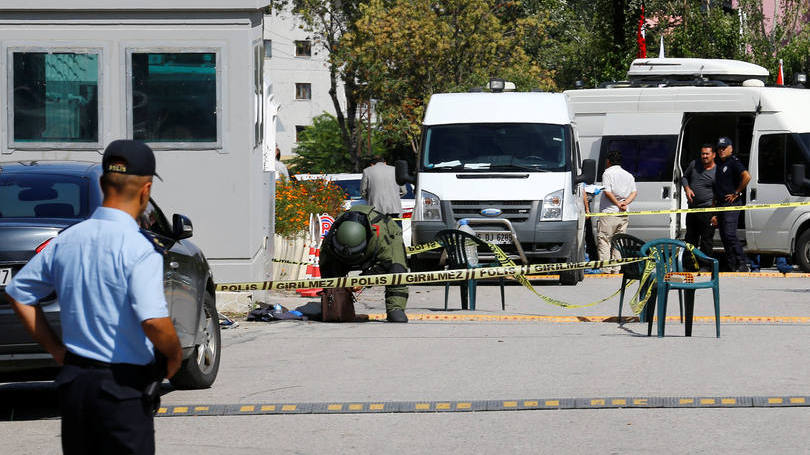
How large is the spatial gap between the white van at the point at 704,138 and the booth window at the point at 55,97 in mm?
8445

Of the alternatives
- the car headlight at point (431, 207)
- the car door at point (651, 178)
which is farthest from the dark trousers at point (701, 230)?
the car headlight at point (431, 207)

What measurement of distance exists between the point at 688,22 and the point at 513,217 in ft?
68.5

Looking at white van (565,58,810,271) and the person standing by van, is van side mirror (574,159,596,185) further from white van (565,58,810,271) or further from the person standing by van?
the person standing by van

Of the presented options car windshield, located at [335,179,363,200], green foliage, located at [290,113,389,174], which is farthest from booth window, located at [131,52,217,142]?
green foliage, located at [290,113,389,174]

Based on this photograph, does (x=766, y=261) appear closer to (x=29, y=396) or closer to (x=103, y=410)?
(x=29, y=396)

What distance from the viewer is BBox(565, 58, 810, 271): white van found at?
67.9 feet

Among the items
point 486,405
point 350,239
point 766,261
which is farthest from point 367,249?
point 766,261

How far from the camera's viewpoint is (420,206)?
18.5 metres

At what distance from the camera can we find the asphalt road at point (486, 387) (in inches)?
298

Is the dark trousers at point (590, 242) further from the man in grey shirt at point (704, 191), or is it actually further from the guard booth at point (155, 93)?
the guard booth at point (155, 93)

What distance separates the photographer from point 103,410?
4.41 m

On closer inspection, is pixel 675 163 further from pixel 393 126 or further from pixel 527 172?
pixel 393 126

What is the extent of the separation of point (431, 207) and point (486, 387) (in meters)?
9.18

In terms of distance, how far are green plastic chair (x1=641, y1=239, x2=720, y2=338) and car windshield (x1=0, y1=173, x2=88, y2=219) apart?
506cm
